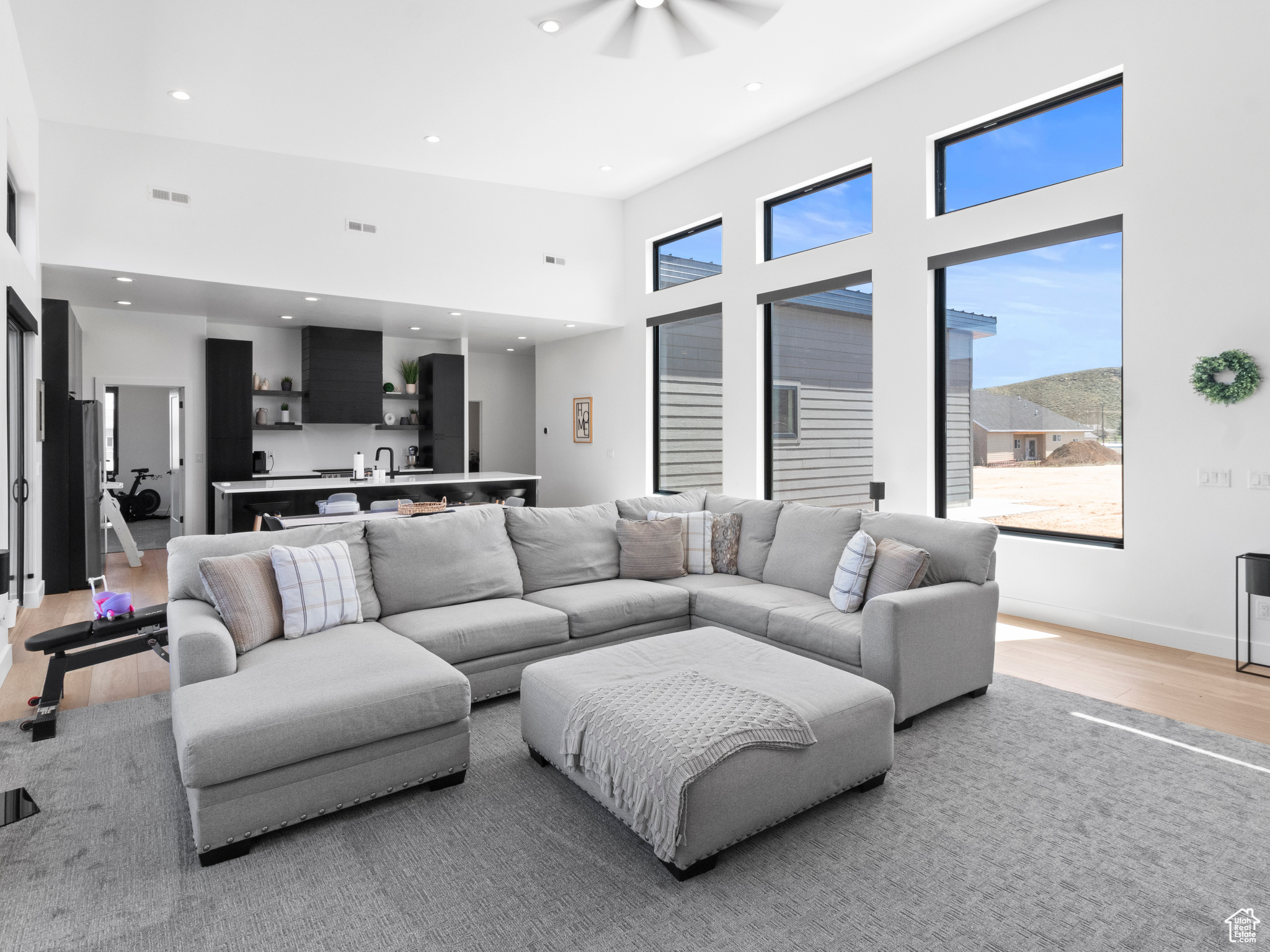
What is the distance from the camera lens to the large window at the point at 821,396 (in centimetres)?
603

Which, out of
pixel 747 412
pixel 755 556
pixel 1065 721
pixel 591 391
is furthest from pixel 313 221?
pixel 1065 721

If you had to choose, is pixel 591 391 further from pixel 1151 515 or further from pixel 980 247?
→ pixel 1151 515

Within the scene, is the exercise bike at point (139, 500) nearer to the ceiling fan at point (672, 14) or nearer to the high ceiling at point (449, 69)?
the high ceiling at point (449, 69)

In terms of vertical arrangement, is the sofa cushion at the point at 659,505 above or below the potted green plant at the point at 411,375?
below

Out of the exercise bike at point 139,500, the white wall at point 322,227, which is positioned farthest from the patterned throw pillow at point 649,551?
the exercise bike at point 139,500

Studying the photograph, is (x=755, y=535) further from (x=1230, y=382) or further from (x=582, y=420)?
(x=582, y=420)

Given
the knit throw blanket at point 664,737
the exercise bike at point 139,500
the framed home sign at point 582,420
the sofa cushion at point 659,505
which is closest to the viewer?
the knit throw blanket at point 664,737

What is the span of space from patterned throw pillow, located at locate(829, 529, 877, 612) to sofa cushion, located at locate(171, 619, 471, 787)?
1.92 meters

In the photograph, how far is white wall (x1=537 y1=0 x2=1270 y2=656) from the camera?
12.9ft

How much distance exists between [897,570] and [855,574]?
20 cm

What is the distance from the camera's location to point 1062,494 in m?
4.85

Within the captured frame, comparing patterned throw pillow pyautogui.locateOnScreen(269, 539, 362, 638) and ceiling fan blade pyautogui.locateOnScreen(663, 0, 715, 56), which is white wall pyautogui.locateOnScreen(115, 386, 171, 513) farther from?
ceiling fan blade pyautogui.locateOnScreen(663, 0, 715, 56)

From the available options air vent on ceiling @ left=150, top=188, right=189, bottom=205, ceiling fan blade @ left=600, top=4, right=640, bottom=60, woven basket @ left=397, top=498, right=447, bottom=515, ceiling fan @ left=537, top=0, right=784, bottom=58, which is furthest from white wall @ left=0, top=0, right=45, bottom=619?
ceiling fan blade @ left=600, top=4, right=640, bottom=60

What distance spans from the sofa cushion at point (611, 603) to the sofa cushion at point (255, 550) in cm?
82
